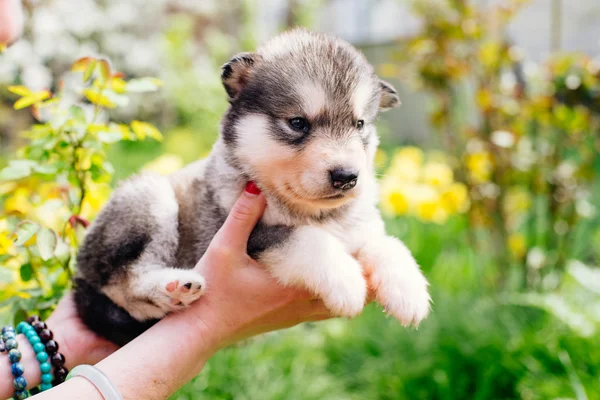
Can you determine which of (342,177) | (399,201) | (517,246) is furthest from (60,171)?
(517,246)

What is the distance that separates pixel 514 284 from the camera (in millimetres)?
4523

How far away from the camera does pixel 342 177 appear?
1.93m

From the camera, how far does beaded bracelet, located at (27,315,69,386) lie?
2141mm

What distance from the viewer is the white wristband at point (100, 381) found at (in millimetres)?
1789

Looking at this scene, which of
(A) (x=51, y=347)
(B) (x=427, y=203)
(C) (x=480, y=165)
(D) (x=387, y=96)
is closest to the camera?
(A) (x=51, y=347)

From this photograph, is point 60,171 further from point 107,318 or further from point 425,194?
point 425,194

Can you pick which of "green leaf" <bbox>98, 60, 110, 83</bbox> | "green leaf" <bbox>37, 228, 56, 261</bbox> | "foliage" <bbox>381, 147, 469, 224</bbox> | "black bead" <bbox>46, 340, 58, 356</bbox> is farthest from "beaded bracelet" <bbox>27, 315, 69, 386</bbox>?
"foliage" <bbox>381, 147, 469, 224</bbox>

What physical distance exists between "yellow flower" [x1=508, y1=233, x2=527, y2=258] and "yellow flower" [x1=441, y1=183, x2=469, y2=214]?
0.51 metres

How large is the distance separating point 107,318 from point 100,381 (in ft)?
1.65

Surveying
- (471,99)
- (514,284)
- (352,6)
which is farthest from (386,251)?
(352,6)

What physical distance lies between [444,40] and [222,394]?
3350mm

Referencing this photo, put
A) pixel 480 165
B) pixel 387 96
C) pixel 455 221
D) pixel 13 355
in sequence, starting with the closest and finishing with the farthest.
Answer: pixel 13 355 → pixel 387 96 → pixel 480 165 → pixel 455 221

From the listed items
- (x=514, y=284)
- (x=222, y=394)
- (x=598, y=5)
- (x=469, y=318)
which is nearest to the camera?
(x=222, y=394)

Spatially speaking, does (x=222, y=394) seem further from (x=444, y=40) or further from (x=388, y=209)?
(x=444, y=40)
